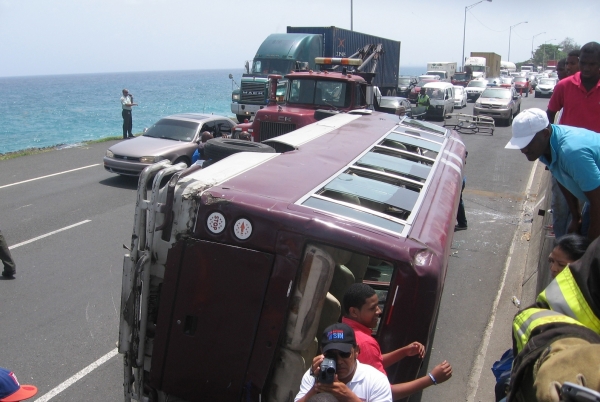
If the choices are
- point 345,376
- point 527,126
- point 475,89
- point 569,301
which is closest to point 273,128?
point 527,126

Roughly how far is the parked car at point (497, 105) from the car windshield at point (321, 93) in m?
16.2

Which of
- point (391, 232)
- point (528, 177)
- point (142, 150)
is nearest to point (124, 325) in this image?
point (391, 232)

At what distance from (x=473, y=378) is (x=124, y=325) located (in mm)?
3487


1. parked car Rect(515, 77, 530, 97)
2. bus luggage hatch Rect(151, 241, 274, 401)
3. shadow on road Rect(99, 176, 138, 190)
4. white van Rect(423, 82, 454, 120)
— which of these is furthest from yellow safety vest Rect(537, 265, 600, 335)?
parked car Rect(515, 77, 530, 97)

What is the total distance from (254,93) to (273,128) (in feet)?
45.5

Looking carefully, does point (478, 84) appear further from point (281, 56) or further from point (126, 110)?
point (126, 110)

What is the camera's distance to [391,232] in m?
3.86

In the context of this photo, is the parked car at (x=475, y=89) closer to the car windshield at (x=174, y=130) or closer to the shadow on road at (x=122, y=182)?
the car windshield at (x=174, y=130)

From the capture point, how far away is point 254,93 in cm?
2525

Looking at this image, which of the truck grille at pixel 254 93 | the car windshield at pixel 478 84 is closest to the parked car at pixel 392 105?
the truck grille at pixel 254 93

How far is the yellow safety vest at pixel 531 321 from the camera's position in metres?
2.44

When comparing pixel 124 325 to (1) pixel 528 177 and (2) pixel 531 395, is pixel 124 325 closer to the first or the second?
(2) pixel 531 395

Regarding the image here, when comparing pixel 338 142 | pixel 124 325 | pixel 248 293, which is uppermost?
pixel 338 142

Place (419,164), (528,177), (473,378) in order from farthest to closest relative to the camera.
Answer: (528,177)
(419,164)
(473,378)
